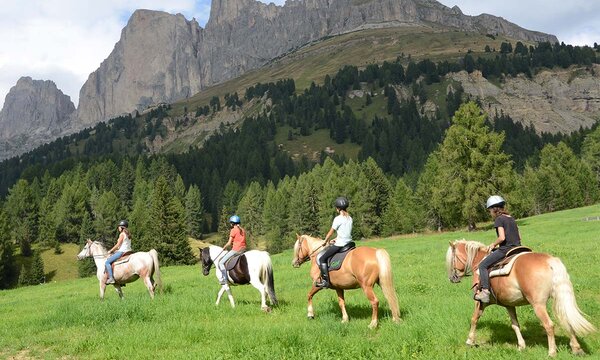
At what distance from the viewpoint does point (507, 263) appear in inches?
413

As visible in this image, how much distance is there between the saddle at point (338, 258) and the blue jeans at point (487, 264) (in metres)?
4.02

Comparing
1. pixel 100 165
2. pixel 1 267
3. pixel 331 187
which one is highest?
pixel 100 165

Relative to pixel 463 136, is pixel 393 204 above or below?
below

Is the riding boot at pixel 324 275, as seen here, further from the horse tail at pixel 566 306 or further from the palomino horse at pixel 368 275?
the horse tail at pixel 566 306

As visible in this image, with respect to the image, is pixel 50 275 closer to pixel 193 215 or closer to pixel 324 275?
pixel 193 215

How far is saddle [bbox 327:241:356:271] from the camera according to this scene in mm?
13476

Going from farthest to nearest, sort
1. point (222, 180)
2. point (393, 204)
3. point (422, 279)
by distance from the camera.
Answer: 1. point (222, 180)
2. point (393, 204)
3. point (422, 279)

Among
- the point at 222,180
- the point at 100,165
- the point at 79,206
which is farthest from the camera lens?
the point at 222,180

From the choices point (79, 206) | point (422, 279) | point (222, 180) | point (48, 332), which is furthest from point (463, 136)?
point (222, 180)

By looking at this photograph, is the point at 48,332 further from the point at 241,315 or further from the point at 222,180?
the point at 222,180

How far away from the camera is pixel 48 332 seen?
47.2ft

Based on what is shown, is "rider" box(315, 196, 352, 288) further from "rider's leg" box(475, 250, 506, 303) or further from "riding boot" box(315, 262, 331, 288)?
"rider's leg" box(475, 250, 506, 303)

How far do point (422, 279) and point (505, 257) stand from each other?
37.4ft

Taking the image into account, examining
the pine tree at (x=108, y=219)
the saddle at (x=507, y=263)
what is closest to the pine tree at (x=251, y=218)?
the pine tree at (x=108, y=219)
